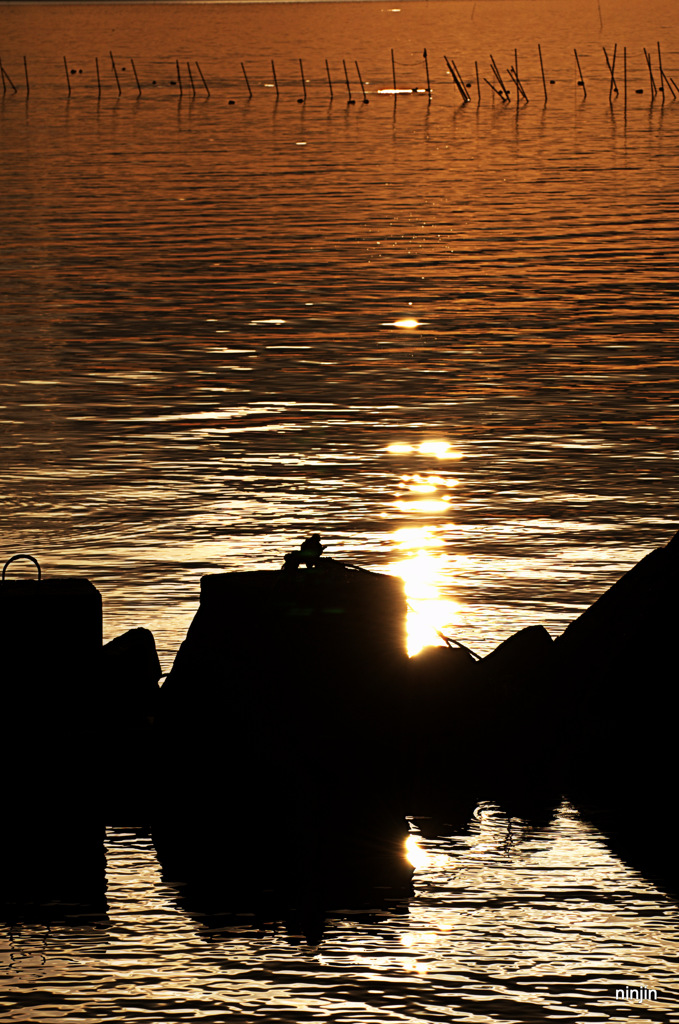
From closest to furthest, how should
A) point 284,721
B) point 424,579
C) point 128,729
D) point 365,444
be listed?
1. point 284,721
2. point 128,729
3. point 424,579
4. point 365,444

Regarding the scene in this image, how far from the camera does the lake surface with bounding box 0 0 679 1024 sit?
662cm

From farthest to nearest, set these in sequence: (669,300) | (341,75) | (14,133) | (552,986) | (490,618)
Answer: (341,75)
(14,133)
(669,300)
(490,618)
(552,986)

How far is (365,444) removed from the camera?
16922mm

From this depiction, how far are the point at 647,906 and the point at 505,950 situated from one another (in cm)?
67

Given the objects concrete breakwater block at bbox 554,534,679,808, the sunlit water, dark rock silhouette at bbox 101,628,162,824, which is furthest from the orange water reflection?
the sunlit water

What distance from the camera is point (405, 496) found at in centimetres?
1466

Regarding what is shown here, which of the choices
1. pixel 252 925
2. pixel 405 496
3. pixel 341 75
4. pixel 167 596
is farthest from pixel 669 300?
pixel 341 75

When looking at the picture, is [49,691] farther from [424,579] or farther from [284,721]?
[424,579]

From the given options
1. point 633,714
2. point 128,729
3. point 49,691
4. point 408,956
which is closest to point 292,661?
point 128,729

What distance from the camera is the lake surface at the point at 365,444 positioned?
261 inches

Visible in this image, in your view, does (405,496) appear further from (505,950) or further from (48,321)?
(48,321)

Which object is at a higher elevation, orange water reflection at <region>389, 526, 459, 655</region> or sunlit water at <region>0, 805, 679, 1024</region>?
orange water reflection at <region>389, 526, 459, 655</region>

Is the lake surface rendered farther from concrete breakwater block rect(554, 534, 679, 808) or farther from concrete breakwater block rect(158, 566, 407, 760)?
concrete breakwater block rect(158, 566, 407, 760)

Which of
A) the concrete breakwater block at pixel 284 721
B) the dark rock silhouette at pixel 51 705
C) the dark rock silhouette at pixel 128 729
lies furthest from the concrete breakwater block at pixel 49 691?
the concrete breakwater block at pixel 284 721
